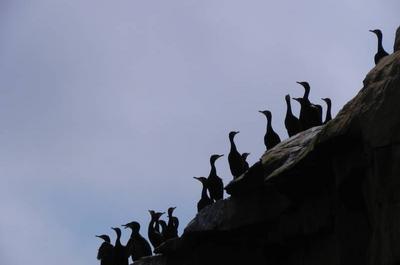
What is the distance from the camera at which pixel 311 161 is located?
69.2 feet

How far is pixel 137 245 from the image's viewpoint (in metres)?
29.4

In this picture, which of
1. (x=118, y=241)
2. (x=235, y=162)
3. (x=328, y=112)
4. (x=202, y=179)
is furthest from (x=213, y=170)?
(x=118, y=241)

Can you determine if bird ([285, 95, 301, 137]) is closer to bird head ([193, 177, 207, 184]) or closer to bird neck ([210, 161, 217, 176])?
bird neck ([210, 161, 217, 176])

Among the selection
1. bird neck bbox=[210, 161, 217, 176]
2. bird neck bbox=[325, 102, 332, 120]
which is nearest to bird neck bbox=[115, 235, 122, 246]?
bird neck bbox=[210, 161, 217, 176]

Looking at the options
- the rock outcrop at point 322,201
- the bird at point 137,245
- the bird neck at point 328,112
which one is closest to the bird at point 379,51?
the bird neck at point 328,112

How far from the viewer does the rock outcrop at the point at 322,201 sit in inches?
731

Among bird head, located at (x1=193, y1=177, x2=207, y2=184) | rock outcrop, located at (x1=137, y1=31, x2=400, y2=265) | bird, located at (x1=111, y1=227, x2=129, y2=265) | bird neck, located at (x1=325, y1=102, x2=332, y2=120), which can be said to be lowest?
rock outcrop, located at (x1=137, y1=31, x2=400, y2=265)

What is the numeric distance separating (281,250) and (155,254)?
378 centimetres

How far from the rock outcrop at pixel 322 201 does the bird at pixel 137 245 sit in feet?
11.0

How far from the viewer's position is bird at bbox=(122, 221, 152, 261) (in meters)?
29.1

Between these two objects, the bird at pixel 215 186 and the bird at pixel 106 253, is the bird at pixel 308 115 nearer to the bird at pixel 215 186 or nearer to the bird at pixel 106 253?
the bird at pixel 215 186

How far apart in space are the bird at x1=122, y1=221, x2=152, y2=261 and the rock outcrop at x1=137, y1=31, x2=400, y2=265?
335cm

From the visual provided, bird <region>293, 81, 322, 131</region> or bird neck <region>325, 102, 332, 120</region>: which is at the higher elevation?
bird neck <region>325, 102, 332, 120</region>

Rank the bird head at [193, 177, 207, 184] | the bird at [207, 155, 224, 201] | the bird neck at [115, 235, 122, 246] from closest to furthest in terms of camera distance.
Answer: the bird at [207, 155, 224, 201] → the bird head at [193, 177, 207, 184] → the bird neck at [115, 235, 122, 246]
